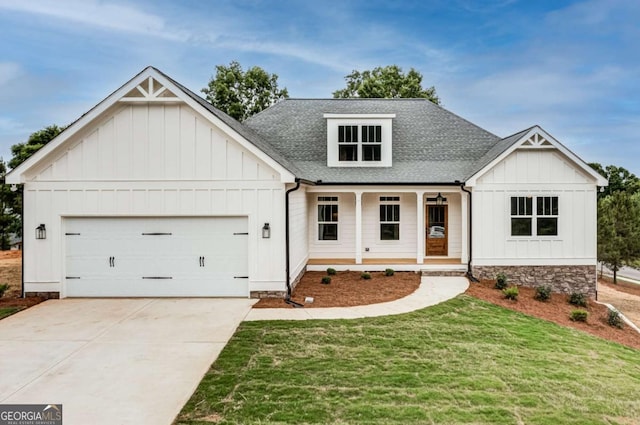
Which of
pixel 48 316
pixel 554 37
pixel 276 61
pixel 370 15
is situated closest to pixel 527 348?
pixel 48 316

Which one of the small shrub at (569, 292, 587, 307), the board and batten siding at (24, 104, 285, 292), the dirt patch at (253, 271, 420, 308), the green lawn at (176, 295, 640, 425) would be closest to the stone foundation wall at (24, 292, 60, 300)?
the board and batten siding at (24, 104, 285, 292)

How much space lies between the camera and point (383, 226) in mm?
14469

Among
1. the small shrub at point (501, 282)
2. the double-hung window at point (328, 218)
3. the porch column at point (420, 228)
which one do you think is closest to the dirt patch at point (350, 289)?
the porch column at point (420, 228)

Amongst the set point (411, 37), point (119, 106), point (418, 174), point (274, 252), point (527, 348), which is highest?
point (411, 37)

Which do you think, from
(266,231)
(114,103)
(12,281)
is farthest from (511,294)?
(12,281)

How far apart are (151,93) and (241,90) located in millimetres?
20599

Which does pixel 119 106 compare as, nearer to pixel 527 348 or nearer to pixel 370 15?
pixel 527 348

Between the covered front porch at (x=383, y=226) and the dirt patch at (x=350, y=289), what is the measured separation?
5.11 ft

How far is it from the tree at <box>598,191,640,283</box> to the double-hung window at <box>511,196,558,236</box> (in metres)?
11.0

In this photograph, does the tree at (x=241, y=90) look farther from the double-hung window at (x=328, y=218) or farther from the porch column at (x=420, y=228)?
the porch column at (x=420, y=228)

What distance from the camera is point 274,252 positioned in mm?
9898

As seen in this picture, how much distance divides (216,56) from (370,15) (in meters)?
14.9

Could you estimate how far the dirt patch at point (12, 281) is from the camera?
948 centimetres

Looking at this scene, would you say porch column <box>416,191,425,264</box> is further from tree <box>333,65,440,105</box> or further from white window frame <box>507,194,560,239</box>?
tree <box>333,65,440,105</box>
